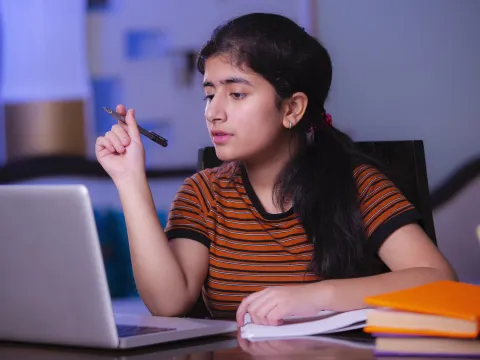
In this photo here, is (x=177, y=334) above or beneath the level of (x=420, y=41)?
beneath

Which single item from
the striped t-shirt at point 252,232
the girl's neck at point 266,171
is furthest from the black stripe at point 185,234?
the girl's neck at point 266,171

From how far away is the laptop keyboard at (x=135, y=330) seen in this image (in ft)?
3.35

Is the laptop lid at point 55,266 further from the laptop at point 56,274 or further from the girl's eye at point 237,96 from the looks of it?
the girl's eye at point 237,96

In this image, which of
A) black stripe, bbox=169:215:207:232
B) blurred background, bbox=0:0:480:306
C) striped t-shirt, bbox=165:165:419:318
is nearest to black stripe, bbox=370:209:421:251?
striped t-shirt, bbox=165:165:419:318

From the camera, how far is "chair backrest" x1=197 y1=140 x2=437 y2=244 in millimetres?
1634

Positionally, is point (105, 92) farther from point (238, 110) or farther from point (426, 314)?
point (426, 314)

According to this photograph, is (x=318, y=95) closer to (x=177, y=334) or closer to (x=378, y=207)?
(x=378, y=207)

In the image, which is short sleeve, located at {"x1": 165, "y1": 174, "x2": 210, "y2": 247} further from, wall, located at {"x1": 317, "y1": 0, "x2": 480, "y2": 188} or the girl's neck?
wall, located at {"x1": 317, "y1": 0, "x2": 480, "y2": 188}

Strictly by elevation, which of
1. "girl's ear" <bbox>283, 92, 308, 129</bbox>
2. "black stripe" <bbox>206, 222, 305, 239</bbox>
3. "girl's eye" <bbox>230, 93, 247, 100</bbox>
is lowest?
"black stripe" <bbox>206, 222, 305, 239</bbox>

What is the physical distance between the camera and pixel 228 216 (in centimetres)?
164

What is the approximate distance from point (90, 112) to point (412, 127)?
131cm

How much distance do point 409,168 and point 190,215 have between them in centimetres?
47

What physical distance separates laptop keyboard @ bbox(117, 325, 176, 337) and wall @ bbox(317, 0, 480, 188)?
2.13 meters

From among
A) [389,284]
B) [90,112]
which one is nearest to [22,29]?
[90,112]
